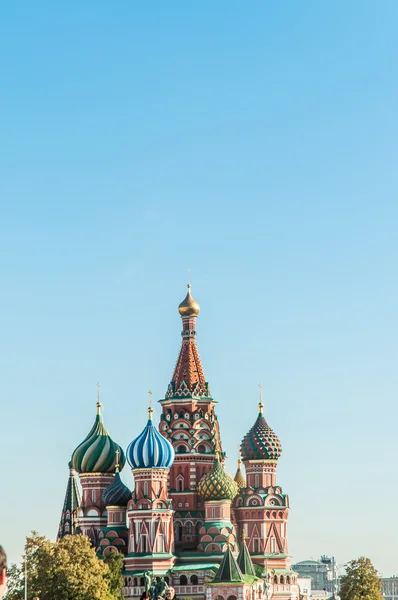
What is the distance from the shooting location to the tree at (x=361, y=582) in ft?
216

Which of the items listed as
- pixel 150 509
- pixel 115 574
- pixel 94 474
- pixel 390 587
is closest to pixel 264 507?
pixel 150 509

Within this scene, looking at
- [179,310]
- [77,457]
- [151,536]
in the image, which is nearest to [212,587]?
[151,536]

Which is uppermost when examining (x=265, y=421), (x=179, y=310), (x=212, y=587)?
(x=179, y=310)

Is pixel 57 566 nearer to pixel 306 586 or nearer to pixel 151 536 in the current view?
pixel 151 536

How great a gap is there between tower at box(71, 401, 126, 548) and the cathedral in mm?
62

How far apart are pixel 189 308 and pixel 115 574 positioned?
19650 mm

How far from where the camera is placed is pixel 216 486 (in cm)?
6775

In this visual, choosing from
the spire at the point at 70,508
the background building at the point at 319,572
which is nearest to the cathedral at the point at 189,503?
the spire at the point at 70,508

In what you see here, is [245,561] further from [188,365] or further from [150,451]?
[188,365]

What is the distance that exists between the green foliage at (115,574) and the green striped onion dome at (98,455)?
749 cm

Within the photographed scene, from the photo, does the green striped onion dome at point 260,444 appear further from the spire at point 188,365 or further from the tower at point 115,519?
the tower at point 115,519

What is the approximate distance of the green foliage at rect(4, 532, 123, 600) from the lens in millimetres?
55250

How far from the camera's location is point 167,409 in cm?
7275

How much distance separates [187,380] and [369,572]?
16406mm
